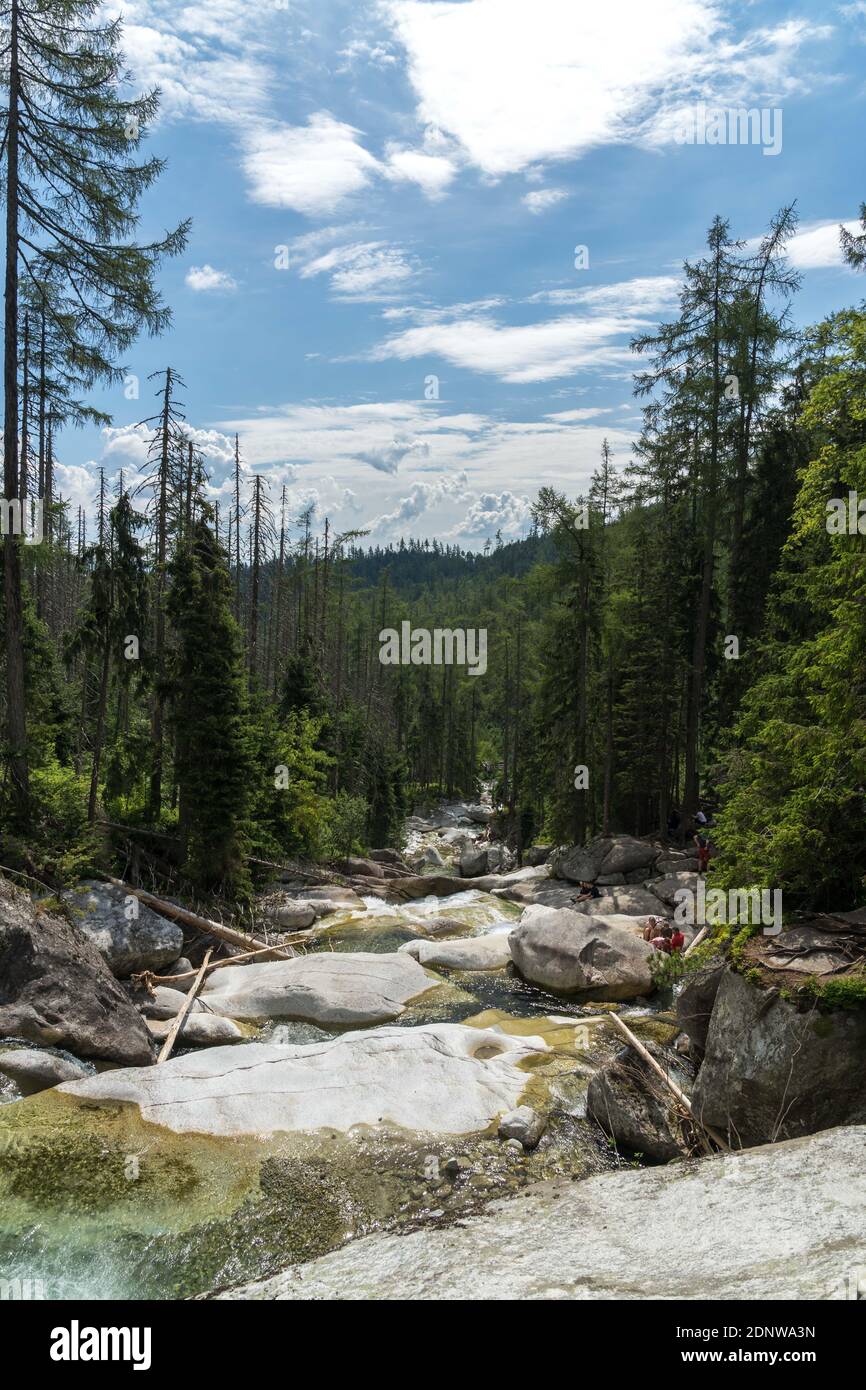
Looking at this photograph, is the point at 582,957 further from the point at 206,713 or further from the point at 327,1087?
the point at 206,713

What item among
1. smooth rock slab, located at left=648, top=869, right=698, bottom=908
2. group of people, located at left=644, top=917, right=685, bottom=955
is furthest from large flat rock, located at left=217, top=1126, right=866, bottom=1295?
smooth rock slab, located at left=648, top=869, right=698, bottom=908

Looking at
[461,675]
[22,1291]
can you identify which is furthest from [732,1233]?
[461,675]

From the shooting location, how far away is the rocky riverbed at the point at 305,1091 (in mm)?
7480

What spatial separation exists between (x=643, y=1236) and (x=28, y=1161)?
6130 mm

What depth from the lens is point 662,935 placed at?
58.1 ft

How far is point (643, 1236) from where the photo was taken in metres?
6.01

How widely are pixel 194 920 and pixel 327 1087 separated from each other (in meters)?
7.70

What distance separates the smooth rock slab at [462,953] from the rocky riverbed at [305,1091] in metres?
0.24

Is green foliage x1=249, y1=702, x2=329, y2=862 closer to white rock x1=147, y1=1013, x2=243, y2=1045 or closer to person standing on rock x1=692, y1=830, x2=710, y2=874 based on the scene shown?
white rock x1=147, y1=1013, x2=243, y2=1045

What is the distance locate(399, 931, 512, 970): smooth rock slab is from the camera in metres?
18.1

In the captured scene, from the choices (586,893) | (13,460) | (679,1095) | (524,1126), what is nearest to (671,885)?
(586,893)

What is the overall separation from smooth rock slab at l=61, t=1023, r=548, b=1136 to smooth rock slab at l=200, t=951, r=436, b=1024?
8.14 feet

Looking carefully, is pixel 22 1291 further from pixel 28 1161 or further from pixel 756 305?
pixel 756 305
